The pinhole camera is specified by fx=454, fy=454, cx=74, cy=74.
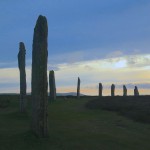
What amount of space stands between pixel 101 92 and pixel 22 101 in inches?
1450

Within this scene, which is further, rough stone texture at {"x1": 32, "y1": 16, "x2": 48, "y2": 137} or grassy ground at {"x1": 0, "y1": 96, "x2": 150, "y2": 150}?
rough stone texture at {"x1": 32, "y1": 16, "x2": 48, "y2": 137}

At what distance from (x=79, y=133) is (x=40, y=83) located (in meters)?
3.75

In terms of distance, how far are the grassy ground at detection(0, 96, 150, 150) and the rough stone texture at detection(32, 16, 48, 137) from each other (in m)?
0.61

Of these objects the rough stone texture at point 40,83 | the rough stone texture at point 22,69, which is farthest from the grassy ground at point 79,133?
the rough stone texture at point 22,69

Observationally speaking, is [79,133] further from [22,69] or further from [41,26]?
[22,69]

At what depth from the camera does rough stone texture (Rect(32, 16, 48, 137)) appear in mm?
22969

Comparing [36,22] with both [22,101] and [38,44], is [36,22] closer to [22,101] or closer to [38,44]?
[38,44]

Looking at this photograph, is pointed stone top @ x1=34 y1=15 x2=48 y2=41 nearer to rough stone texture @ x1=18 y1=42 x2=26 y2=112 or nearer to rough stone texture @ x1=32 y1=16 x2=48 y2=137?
rough stone texture @ x1=32 y1=16 x2=48 y2=137

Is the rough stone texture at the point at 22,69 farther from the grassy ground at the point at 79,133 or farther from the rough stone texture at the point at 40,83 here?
the rough stone texture at the point at 40,83

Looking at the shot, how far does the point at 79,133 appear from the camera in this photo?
24.8 m

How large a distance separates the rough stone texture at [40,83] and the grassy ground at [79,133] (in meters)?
0.61

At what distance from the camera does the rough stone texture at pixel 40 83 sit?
75.4 ft

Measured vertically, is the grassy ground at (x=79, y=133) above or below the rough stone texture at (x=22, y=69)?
below

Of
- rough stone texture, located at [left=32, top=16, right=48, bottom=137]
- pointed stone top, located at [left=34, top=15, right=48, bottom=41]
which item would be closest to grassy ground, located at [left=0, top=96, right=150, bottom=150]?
rough stone texture, located at [left=32, top=16, right=48, bottom=137]
